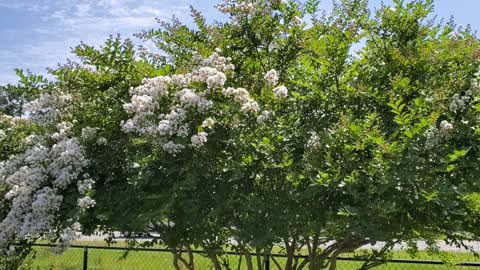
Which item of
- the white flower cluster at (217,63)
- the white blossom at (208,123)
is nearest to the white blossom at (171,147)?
the white blossom at (208,123)

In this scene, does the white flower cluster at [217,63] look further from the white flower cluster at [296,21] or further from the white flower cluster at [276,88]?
the white flower cluster at [296,21]

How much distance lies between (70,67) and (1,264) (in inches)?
83.3

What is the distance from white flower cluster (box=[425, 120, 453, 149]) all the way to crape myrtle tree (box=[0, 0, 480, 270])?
1 centimetres

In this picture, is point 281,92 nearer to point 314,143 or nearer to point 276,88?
point 276,88

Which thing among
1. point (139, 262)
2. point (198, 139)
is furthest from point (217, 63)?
point (139, 262)

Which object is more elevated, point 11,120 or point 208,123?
point 11,120

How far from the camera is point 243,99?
3598 mm

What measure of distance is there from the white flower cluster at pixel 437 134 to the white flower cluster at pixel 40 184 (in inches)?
92.1

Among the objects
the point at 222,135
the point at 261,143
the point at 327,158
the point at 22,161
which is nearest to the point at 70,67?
the point at 22,161

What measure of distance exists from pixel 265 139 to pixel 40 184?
5.84 ft

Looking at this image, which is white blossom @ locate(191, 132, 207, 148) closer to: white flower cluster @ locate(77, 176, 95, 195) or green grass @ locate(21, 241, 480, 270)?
white flower cluster @ locate(77, 176, 95, 195)

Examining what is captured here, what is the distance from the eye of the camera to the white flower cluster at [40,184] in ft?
12.3

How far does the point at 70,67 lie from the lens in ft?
14.1

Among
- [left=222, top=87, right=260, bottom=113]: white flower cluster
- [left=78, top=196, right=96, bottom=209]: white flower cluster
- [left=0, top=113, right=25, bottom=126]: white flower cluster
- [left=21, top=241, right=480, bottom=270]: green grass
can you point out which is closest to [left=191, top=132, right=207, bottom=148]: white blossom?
[left=222, top=87, right=260, bottom=113]: white flower cluster
